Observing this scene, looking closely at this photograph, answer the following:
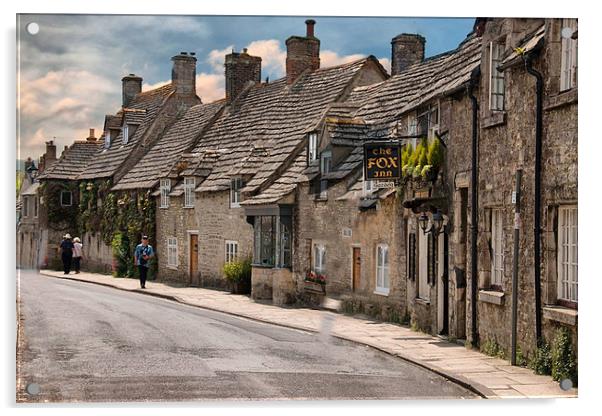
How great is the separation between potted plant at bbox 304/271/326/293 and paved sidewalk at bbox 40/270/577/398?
347mm

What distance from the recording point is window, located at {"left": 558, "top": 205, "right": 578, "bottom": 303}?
10.8 metres

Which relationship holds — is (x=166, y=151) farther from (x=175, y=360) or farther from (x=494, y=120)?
(x=494, y=120)

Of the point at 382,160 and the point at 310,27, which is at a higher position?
the point at 310,27

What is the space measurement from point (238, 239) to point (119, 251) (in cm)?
150

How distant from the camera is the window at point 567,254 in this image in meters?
10.8

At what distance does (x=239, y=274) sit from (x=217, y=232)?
608mm

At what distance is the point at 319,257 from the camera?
12672 millimetres

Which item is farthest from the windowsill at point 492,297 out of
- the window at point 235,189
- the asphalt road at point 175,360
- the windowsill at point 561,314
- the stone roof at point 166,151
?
the stone roof at point 166,151

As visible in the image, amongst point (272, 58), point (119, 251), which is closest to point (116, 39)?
point (272, 58)

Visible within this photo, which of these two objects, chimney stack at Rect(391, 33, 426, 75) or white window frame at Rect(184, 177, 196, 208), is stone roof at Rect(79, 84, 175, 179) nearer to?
white window frame at Rect(184, 177, 196, 208)

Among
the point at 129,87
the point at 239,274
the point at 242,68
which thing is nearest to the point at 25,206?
the point at 129,87

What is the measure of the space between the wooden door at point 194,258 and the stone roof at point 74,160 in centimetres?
163
